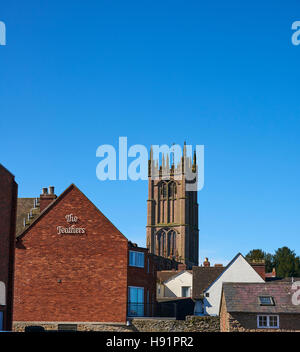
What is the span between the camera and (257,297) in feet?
136

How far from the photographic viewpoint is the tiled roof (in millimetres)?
60406

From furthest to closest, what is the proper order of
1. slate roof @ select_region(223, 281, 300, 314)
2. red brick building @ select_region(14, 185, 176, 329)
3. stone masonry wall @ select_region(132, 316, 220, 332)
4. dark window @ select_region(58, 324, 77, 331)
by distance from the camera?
red brick building @ select_region(14, 185, 176, 329)
dark window @ select_region(58, 324, 77, 331)
stone masonry wall @ select_region(132, 316, 220, 332)
slate roof @ select_region(223, 281, 300, 314)

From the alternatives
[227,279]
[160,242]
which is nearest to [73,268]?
[227,279]

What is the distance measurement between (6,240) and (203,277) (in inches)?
1267

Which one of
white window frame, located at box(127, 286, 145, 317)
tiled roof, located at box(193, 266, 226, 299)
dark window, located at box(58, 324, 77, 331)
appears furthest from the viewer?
tiled roof, located at box(193, 266, 226, 299)

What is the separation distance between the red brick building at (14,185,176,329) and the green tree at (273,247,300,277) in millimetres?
64307

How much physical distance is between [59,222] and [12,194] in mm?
14217

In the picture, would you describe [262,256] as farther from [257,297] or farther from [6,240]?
[6,240]

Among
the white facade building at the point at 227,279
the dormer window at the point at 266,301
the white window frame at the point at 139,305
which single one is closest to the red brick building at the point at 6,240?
the white window frame at the point at 139,305

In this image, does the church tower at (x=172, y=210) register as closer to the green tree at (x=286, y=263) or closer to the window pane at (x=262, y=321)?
the green tree at (x=286, y=263)

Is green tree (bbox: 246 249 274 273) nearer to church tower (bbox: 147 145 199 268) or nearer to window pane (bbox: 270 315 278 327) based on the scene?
church tower (bbox: 147 145 199 268)

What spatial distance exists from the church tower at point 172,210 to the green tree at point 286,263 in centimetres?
2610

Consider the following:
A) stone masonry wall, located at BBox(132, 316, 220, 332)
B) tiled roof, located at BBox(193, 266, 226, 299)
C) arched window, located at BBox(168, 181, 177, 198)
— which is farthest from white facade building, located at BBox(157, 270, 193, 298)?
arched window, located at BBox(168, 181, 177, 198)

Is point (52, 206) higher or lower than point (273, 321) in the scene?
higher
